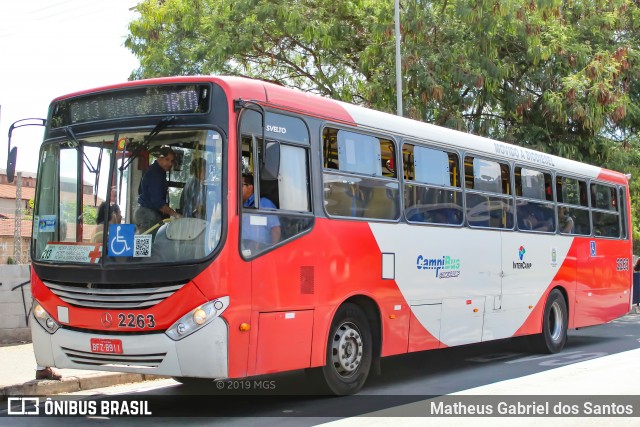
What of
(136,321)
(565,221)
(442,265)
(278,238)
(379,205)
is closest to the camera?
(136,321)

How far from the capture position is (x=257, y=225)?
8.27 m

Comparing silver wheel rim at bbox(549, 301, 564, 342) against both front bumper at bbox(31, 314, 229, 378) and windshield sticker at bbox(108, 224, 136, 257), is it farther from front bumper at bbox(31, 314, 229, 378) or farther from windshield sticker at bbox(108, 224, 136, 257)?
windshield sticker at bbox(108, 224, 136, 257)

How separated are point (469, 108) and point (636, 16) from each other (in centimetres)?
576

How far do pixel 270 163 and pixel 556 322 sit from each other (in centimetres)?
789

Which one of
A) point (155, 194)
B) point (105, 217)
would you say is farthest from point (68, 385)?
point (155, 194)

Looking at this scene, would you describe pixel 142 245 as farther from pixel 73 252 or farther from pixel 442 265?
pixel 442 265

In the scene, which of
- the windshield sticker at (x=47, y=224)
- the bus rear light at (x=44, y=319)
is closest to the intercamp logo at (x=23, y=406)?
the bus rear light at (x=44, y=319)

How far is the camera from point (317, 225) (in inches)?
356

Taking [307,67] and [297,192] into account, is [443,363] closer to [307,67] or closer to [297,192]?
[297,192]

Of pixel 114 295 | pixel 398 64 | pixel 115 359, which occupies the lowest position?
pixel 115 359

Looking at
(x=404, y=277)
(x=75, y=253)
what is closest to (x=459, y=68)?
(x=404, y=277)

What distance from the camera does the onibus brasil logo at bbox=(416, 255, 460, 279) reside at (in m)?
10.7

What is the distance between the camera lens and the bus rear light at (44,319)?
27.7ft

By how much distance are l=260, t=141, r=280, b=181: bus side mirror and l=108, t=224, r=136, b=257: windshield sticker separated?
1.32 meters
